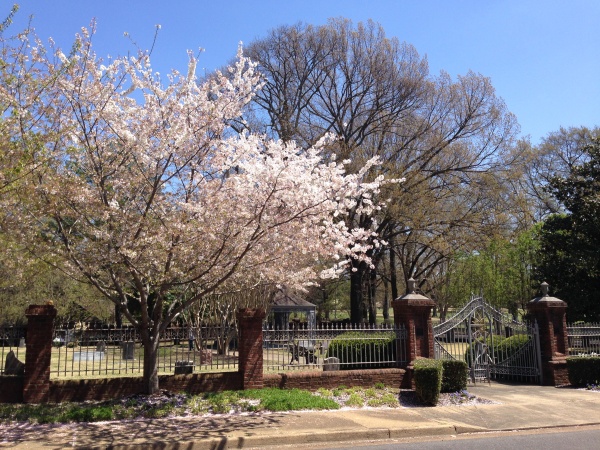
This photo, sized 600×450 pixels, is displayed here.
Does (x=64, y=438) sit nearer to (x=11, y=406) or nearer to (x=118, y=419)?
(x=118, y=419)

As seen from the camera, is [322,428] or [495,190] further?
[495,190]

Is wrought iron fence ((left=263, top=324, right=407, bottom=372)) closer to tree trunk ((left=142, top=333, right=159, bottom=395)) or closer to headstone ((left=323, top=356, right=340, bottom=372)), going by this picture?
headstone ((left=323, top=356, right=340, bottom=372))

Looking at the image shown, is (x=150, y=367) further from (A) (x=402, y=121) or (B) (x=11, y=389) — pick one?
(A) (x=402, y=121)

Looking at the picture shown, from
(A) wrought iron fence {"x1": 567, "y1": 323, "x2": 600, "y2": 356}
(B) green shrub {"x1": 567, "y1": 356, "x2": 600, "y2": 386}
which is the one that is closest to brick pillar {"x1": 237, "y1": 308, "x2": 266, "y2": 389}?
(B) green shrub {"x1": 567, "y1": 356, "x2": 600, "y2": 386}

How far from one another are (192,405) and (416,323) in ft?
20.4

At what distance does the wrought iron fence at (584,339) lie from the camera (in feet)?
55.3

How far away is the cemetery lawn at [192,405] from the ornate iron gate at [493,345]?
364cm

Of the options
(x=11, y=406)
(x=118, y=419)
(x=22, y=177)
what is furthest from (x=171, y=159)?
(x=11, y=406)

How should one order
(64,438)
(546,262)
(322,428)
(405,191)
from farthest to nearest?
1. (405,191)
2. (546,262)
3. (322,428)
4. (64,438)

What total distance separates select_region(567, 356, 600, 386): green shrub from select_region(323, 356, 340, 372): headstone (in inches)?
264

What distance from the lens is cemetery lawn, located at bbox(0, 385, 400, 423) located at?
1013cm

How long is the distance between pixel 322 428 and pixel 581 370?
9113mm

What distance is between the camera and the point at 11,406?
34.4ft

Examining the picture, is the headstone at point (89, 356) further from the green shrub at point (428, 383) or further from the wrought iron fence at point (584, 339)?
the wrought iron fence at point (584, 339)
